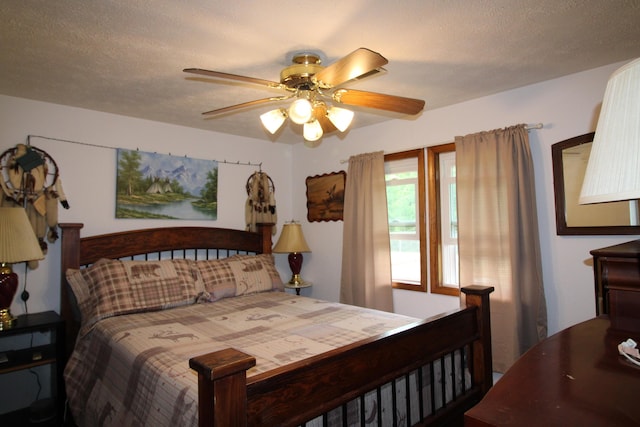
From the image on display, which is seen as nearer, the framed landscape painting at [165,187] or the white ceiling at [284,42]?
the white ceiling at [284,42]

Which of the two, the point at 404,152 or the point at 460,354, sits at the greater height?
the point at 404,152

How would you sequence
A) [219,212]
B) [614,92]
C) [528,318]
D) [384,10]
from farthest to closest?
1. [219,212]
2. [528,318]
3. [384,10]
4. [614,92]

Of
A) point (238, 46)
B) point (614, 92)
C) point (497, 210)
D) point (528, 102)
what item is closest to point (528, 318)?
point (497, 210)

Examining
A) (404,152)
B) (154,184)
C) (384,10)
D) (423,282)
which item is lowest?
(423,282)

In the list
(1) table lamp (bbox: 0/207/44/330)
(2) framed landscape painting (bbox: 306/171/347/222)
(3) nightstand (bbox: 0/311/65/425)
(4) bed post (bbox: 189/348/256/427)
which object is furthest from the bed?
(2) framed landscape painting (bbox: 306/171/347/222)

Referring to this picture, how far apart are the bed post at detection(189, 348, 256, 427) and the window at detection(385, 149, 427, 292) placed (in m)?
2.48

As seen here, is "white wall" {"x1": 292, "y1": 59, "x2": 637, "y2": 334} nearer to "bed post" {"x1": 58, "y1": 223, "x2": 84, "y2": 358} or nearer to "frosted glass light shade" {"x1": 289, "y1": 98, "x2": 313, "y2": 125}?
"frosted glass light shade" {"x1": 289, "y1": 98, "x2": 313, "y2": 125}

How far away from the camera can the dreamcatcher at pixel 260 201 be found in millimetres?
4039

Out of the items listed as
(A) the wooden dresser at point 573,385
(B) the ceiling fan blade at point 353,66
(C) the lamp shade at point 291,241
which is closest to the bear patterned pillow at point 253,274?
(C) the lamp shade at point 291,241

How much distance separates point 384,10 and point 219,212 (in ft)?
8.89

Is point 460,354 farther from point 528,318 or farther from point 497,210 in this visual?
point 497,210

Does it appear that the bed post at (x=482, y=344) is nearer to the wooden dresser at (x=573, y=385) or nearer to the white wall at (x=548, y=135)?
the wooden dresser at (x=573, y=385)

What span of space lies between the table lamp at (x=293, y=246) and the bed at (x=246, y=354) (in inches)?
22.8

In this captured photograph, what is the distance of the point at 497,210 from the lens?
107 inches
